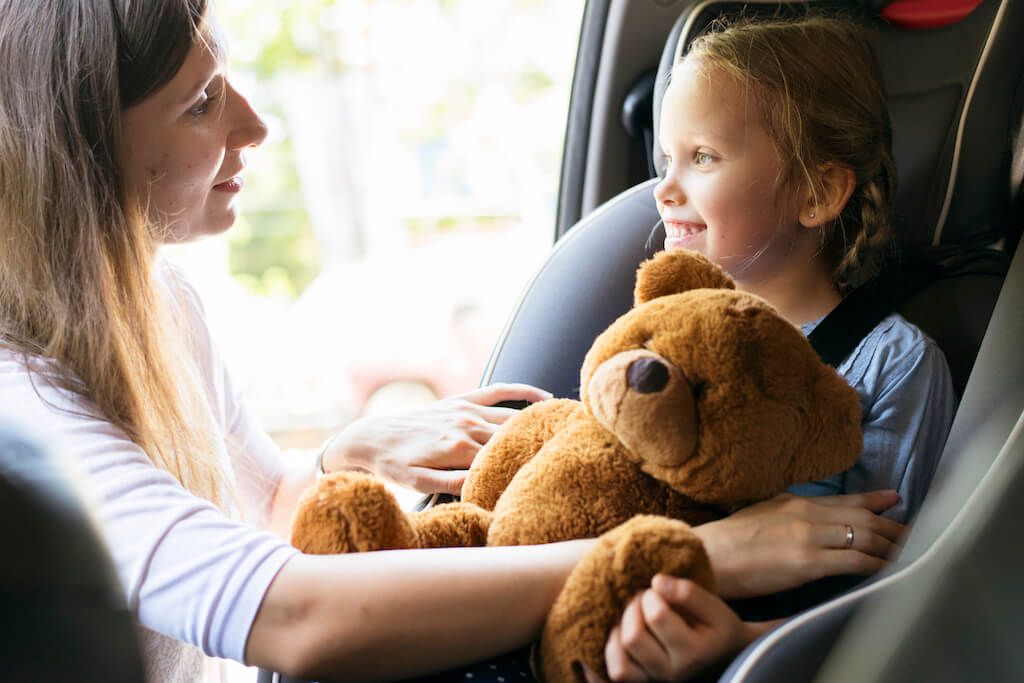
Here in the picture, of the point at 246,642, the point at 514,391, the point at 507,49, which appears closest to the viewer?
the point at 246,642

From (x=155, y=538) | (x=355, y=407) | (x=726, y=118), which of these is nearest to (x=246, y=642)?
(x=155, y=538)

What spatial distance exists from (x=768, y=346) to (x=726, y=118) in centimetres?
35

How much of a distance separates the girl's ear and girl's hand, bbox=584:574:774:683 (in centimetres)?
47

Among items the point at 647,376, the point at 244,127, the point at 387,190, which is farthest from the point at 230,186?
the point at 387,190

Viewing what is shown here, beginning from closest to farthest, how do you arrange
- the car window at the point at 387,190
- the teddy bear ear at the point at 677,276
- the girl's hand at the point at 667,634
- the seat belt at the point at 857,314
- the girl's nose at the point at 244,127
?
the girl's hand at the point at 667,634, the teddy bear ear at the point at 677,276, the seat belt at the point at 857,314, the girl's nose at the point at 244,127, the car window at the point at 387,190

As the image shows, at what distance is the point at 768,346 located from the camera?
2.01 feet

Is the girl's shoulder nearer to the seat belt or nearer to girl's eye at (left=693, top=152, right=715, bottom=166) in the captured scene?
the seat belt

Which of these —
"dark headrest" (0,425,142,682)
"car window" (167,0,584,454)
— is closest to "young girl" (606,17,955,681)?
"dark headrest" (0,425,142,682)

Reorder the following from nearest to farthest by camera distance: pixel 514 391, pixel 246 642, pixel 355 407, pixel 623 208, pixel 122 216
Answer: pixel 246 642 < pixel 122 216 < pixel 514 391 < pixel 623 208 < pixel 355 407

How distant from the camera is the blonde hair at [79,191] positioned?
759 mm

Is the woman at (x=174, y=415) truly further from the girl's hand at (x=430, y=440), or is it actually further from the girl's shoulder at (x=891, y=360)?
the girl's shoulder at (x=891, y=360)

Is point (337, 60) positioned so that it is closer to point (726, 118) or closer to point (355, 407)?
point (355, 407)

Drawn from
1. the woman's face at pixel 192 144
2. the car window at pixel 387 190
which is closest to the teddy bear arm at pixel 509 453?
the woman's face at pixel 192 144

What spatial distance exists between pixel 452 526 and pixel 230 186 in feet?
1.74
